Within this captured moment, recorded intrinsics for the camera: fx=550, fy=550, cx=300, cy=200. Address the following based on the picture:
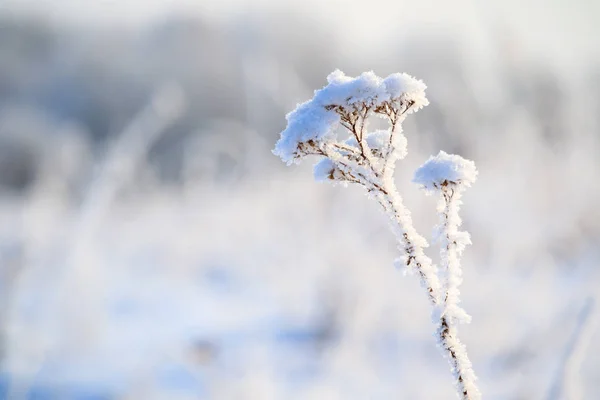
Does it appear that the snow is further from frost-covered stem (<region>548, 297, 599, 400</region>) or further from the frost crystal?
frost-covered stem (<region>548, 297, 599, 400</region>)

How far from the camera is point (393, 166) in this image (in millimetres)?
1398

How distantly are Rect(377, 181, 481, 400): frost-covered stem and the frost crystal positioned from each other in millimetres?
91

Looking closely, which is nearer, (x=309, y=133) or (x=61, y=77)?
(x=309, y=133)

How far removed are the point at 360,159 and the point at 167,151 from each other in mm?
20356

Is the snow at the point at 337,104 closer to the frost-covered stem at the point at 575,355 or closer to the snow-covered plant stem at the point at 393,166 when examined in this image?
the snow-covered plant stem at the point at 393,166

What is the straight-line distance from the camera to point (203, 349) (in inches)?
126

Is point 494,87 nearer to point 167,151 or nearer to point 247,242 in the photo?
point 247,242

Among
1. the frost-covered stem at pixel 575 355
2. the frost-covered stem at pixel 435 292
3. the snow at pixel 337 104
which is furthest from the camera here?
the frost-covered stem at pixel 575 355

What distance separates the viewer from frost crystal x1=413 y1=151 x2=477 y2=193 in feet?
4.33

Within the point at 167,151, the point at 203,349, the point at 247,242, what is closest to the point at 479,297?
the point at 203,349

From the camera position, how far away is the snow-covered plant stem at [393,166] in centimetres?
128

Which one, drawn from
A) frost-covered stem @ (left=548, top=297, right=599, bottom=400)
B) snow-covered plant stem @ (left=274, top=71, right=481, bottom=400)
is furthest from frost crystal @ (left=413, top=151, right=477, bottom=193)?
frost-covered stem @ (left=548, top=297, right=599, bottom=400)

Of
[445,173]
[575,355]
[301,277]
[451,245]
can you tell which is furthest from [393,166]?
[301,277]

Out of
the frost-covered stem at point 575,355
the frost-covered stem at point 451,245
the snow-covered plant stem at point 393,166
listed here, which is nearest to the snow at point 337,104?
the snow-covered plant stem at point 393,166
